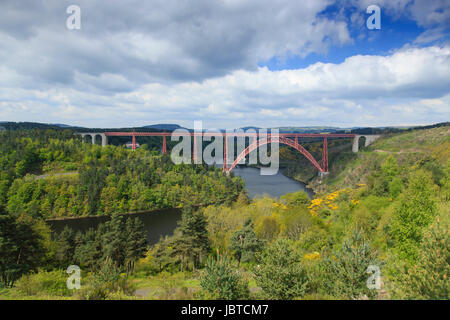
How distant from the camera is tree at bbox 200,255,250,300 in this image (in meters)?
5.32

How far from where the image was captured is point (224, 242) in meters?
16.5

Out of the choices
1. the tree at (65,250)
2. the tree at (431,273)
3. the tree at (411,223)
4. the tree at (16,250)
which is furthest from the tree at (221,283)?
the tree at (65,250)

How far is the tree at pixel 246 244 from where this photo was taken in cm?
1247

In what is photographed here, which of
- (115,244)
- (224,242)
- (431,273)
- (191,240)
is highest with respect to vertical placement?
(431,273)

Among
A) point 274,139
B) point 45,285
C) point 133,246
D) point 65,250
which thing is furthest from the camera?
point 274,139

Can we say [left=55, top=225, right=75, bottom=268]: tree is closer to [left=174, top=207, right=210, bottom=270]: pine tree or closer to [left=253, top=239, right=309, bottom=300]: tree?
[left=174, top=207, right=210, bottom=270]: pine tree

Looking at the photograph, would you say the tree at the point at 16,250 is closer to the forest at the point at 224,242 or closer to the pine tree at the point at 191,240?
the forest at the point at 224,242

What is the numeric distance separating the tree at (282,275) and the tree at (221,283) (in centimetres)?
63

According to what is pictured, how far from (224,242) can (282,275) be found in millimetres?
11091

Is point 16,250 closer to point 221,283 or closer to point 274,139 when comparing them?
point 221,283

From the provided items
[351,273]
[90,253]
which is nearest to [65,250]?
[90,253]
